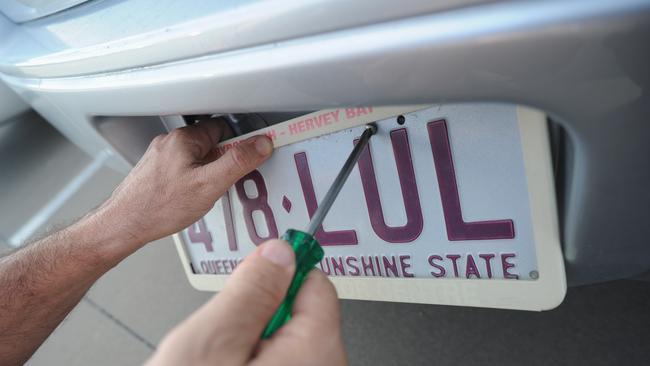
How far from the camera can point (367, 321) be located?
1374 millimetres

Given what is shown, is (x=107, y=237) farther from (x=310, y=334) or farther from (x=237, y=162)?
(x=310, y=334)

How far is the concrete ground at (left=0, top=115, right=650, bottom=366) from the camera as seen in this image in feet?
3.71

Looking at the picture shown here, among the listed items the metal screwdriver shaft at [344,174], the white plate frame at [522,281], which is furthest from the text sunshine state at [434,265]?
the metal screwdriver shaft at [344,174]

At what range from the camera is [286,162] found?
0.93 metres

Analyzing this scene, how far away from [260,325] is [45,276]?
2.43 ft

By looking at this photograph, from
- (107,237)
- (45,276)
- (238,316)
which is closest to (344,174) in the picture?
(238,316)

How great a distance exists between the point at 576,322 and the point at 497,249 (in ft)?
1.66

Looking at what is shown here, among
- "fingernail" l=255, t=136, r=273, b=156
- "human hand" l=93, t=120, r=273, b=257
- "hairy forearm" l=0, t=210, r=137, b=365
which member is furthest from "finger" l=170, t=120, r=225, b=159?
"hairy forearm" l=0, t=210, r=137, b=365

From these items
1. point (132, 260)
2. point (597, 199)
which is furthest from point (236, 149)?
point (132, 260)

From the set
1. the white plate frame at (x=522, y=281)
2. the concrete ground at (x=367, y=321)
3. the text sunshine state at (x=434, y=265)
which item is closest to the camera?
the white plate frame at (x=522, y=281)

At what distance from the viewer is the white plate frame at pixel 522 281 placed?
2.25 ft

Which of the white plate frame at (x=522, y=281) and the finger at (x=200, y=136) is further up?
the finger at (x=200, y=136)

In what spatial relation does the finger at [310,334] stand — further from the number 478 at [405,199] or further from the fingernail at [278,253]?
the number 478 at [405,199]

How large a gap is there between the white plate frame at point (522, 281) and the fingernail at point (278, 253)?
30cm
